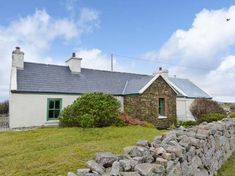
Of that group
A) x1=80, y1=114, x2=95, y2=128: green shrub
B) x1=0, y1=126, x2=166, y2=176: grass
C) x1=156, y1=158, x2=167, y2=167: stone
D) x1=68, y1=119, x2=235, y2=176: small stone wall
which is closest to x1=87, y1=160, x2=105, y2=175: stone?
x1=68, y1=119, x2=235, y2=176: small stone wall

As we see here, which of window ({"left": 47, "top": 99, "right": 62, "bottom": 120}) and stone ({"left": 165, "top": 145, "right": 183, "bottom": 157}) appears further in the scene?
window ({"left": 47, "top": 99, "right": 62, "bottom": 120})

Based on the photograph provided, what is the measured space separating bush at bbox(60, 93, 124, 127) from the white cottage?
2.25m

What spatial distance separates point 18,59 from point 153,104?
10624 millimetres

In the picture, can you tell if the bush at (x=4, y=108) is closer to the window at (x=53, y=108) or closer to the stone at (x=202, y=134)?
the window at (x=53, y=108)

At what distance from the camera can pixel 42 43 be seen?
54.7ft

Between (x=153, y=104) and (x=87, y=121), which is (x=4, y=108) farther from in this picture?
(x=153, y=104)

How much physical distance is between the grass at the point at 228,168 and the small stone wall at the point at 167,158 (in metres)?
0.18

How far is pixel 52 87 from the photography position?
17.9 m

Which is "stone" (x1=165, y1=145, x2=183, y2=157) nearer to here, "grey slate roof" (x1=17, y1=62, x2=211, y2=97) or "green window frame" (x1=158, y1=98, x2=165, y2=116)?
"grey slate roof" (x1=17, y1=62, x2=211, y2=97)

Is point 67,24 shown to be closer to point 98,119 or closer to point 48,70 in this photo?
point 48,70

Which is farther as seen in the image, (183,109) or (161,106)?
(183,109)

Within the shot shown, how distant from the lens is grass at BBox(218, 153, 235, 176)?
788cm

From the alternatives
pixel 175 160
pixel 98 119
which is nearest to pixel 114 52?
pixel 98 119

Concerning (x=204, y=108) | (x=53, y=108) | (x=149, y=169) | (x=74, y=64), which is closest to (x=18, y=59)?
(x=53, y=108)
